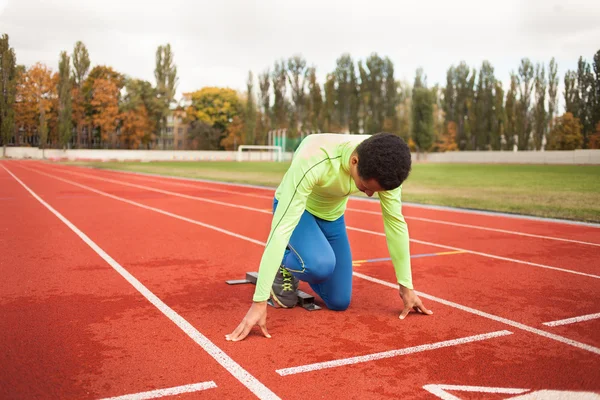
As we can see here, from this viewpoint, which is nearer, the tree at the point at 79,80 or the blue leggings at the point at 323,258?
the blue leggings at the point at 323,258

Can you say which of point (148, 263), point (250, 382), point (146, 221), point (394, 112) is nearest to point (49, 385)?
point (250, 382)

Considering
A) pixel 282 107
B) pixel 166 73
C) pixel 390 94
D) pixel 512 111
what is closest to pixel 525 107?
pixel 512 111

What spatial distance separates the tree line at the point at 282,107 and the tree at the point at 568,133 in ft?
24.4

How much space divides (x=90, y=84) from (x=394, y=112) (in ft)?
128

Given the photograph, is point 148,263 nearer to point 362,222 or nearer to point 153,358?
point 153,358

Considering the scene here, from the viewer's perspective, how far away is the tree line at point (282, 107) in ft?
200

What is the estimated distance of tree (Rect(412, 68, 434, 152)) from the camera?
6078 centimetres

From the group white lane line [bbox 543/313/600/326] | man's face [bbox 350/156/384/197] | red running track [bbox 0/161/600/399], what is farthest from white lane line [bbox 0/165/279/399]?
white lane line [bbox 543/313/600/326]

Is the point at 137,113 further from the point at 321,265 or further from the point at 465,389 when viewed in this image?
the point at 465,389

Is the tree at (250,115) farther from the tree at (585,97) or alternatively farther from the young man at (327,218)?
the young man at (327,218)

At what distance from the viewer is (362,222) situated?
10.3 metres

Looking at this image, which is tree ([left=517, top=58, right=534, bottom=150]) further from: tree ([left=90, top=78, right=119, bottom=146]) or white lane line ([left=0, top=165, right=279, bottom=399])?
white lane line ([left=0, top=165, right=279, bottom=399])

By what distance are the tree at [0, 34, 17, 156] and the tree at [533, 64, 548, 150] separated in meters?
56.9

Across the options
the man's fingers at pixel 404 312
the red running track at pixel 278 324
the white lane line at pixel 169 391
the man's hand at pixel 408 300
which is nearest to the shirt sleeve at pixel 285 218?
the red running track at pixel 278 324
